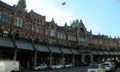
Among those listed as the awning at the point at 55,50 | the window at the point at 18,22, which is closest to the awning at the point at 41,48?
the awning at the point at 55,50

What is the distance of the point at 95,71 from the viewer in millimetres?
25469

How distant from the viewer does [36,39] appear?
55.4m

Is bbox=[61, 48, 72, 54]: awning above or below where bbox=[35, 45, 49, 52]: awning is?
below

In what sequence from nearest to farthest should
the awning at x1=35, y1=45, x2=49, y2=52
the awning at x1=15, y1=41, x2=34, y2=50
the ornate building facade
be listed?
1. the awning at x1=15, y1=41, x2=34, y2=50
2. the ornate building facade
3. the awning at x1=35, y1=45, x2=49, y2=52

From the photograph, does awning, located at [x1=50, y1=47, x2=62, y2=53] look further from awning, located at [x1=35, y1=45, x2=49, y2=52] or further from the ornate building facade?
awning, located at [x1=35, y1=45, x2=49, y2=52]

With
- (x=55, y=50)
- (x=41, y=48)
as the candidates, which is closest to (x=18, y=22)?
(x=41, y=48)

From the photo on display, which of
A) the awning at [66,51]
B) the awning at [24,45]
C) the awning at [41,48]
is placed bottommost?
the awning at [66,51]

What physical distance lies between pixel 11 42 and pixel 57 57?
25310 mm

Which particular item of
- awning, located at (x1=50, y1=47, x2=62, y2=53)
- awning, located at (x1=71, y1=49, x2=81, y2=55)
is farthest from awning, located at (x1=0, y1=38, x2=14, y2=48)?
awning, located at (x1=71, y1=49, x2=81, y2=55)

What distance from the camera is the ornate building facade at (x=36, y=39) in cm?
4688

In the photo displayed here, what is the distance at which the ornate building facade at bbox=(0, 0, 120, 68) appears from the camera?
154ft

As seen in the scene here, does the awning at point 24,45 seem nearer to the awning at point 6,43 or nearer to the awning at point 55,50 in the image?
the awning at point 6,43

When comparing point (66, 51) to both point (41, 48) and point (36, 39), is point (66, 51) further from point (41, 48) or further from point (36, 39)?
point (36, 39)

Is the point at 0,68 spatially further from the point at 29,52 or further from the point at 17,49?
the point at 29,52
